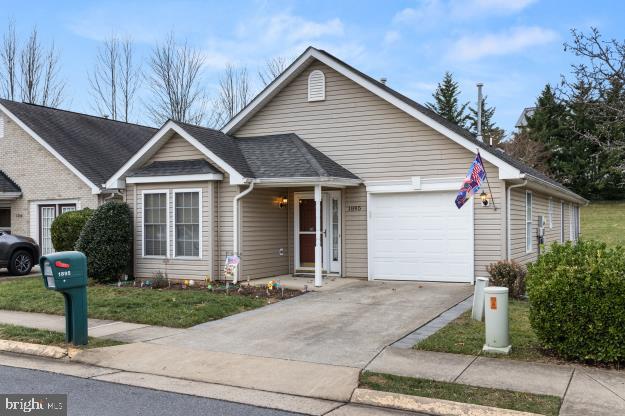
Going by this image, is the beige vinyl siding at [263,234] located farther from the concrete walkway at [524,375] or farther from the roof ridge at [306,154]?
the concrete walkway at [524,375]

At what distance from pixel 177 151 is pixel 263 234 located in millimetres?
3110

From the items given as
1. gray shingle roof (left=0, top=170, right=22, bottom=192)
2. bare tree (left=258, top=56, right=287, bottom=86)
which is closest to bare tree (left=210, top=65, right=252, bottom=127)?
bare tree (left=258, top=56, right=287, bottom=86)

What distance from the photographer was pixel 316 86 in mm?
15672

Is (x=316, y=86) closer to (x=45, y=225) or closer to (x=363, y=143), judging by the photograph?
(x=363, y=143)

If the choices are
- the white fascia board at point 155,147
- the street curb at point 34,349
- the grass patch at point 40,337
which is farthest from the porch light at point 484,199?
the street curb at point 34,349

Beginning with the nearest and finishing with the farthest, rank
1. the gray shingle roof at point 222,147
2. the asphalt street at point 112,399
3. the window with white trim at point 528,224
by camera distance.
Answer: the asphalt street at point 112,399
the gray shingle roof at point 222,147
the window with white trim at point 528,224

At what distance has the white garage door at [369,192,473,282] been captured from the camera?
13.7 metres

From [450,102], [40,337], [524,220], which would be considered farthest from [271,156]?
[450,102]

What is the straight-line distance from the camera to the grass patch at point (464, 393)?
18.0 feet

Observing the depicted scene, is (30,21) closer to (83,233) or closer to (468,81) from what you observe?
(83,233)

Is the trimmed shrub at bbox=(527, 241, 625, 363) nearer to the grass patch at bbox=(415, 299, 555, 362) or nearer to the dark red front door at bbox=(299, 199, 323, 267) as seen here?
the grass patch at bbox=(415, 299, 555, 362)

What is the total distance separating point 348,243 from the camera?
15086mm

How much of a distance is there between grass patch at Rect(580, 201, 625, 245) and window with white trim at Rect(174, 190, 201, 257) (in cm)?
1971

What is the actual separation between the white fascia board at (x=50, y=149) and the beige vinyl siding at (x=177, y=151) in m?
4.30
